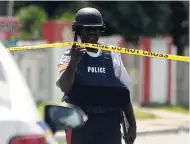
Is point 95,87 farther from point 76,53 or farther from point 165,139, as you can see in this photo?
point 165,139

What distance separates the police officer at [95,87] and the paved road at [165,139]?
7378mm

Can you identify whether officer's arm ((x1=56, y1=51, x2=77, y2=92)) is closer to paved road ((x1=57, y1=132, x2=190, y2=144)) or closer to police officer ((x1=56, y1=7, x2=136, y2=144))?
police officer ((x1=56, y1=7, x2=136, y2=144))

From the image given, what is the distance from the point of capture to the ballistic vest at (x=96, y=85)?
466 cm

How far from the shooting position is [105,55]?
4.80 m

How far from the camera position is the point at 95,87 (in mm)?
4652

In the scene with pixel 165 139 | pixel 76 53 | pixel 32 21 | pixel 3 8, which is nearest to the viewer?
pixel 76 53

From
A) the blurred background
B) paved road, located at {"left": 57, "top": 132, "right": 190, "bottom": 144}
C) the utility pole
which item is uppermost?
the utility pole

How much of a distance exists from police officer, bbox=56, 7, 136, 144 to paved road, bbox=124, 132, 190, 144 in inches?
290

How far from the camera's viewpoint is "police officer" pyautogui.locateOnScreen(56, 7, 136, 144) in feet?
15.3

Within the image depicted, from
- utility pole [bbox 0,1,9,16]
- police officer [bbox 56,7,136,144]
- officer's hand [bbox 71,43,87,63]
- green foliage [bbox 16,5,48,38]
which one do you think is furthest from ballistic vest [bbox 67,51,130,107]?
green foliage [bbox 16,5,48,38]

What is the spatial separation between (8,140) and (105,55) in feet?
7.03

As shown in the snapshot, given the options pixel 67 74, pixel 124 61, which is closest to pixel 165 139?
pixel 124 61

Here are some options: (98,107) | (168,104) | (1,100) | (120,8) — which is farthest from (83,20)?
(120,8)

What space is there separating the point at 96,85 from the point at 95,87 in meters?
0.02
